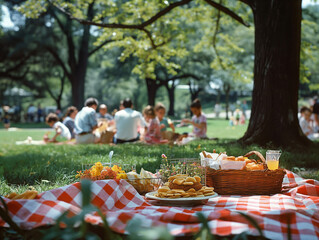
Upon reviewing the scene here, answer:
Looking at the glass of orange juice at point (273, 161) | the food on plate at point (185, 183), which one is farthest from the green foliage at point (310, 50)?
the food on plate at point (185, 183)

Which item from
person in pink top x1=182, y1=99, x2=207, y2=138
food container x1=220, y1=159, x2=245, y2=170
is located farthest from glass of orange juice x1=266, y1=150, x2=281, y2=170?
person in pink top x1=182, y1=99, x2=207, y2=138

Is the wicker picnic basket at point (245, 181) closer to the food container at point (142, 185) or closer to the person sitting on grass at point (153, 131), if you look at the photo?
the food container at point (142, 185)

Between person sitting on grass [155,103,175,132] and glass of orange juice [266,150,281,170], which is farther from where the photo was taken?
person sitting on grass [155,103,175,132]

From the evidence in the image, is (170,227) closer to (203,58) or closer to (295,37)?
(295,37)

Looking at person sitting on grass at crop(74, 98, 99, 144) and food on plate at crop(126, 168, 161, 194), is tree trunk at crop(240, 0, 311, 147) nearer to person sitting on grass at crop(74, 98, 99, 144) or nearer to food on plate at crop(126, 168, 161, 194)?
food on plate at crop(126, 168, 161, 194)

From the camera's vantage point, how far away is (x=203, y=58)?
113 ft

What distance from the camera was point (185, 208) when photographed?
9.96 ft

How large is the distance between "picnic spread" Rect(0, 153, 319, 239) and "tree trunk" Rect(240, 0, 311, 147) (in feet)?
11.0

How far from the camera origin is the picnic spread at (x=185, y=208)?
2.13m

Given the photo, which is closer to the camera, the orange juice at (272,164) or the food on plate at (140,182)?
the food on plate at (140,182)

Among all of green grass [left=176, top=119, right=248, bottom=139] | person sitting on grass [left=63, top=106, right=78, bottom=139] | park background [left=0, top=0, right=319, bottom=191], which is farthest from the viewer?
green grass [left=176, top=119, right=248, bottom=139]

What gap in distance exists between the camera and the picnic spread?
2131 millimetres

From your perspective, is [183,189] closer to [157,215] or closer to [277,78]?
[157,215]

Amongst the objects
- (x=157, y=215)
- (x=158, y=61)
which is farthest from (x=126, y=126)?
(x=157, y=215)
